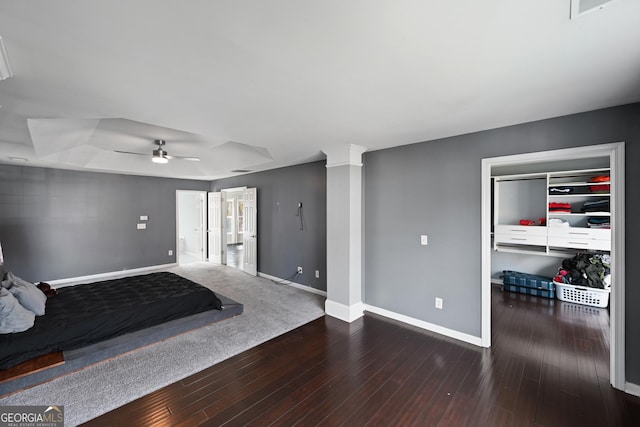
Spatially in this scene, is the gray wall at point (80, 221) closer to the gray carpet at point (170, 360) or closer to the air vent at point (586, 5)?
the gray carpet at point (170, 360)

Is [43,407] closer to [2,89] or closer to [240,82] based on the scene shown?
[2,89]

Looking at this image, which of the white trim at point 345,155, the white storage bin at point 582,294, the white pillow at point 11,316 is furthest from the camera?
the white storage bin at point 582,294

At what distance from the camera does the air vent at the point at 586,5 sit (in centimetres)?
114

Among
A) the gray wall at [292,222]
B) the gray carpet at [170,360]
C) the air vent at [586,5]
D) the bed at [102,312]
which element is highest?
the air vent at [586,5]

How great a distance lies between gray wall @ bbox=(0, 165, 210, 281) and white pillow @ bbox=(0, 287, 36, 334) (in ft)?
11.2

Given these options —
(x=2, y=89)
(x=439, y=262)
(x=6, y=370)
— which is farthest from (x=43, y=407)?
(x=439, y=262)

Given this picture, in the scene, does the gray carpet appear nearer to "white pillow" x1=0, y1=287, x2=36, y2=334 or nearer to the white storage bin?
"white pillow" x1=0, y1=287, x2=36, y2=334

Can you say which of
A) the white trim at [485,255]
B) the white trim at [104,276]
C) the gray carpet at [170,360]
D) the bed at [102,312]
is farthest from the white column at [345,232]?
the white trim at [104,276]

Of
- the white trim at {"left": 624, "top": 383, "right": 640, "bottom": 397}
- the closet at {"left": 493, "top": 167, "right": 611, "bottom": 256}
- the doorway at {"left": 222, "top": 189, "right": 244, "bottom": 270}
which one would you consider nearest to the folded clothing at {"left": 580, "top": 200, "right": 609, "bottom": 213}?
the closet at {"left": 493, "top": 167, "right": 611, "bottom": 256}

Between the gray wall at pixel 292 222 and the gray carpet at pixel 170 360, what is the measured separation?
73cm

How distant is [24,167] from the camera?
4.91 meters

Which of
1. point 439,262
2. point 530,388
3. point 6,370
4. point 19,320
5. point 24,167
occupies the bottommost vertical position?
point 530,388

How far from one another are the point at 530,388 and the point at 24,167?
8.40m

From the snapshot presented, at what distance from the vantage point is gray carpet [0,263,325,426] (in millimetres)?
2117
